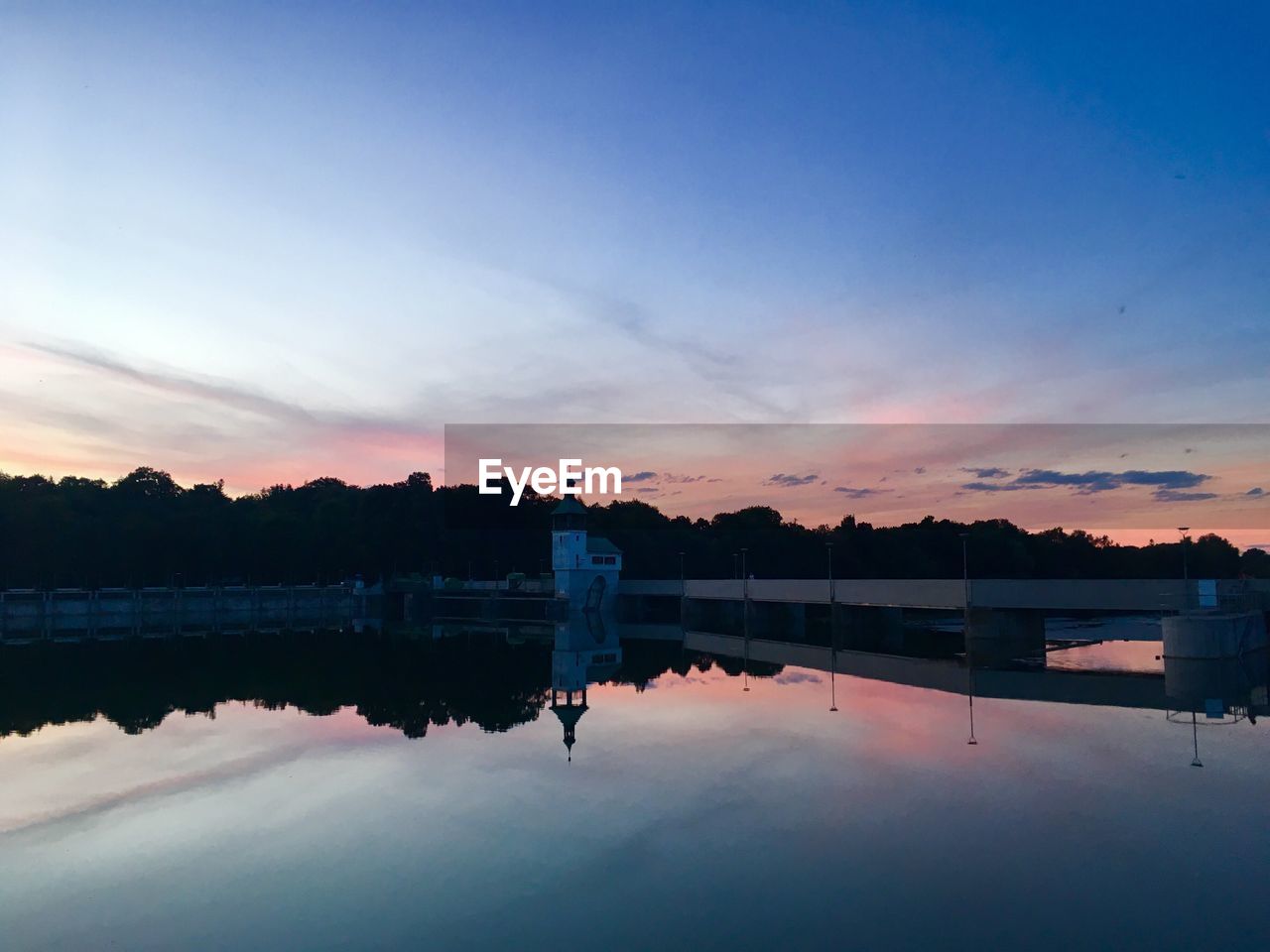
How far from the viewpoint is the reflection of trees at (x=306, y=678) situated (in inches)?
1396

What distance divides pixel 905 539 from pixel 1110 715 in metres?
118

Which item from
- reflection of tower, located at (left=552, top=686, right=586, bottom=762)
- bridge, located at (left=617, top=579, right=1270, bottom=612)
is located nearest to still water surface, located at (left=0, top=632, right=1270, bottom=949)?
reflection of tower, located at (left=552, top=686, right=586, bottom=762)

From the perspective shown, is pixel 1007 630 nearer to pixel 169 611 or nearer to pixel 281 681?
pixel 281 681

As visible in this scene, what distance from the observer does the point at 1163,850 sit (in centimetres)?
1612

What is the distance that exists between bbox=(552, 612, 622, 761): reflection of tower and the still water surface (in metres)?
1.15

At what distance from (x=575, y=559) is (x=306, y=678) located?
1932 inches

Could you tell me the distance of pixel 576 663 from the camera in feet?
180

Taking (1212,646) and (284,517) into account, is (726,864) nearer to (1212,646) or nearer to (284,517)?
(1212,646)

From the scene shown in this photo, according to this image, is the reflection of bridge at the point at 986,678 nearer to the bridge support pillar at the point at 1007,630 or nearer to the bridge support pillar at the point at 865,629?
the bridge support pillar at the point at 865,629

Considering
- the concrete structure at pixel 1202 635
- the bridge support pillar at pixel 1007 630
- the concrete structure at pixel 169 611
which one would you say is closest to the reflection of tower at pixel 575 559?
Result: the concrete structure at pixel 169 611

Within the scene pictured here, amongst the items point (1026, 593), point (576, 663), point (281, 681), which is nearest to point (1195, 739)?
point (1026, 593)

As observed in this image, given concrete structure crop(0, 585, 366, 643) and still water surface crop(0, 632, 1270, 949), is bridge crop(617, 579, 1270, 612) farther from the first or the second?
concrete structure crop(0, 585, 366, 643)

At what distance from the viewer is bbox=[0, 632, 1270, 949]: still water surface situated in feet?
43.3

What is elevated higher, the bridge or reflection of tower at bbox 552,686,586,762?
the bridge
